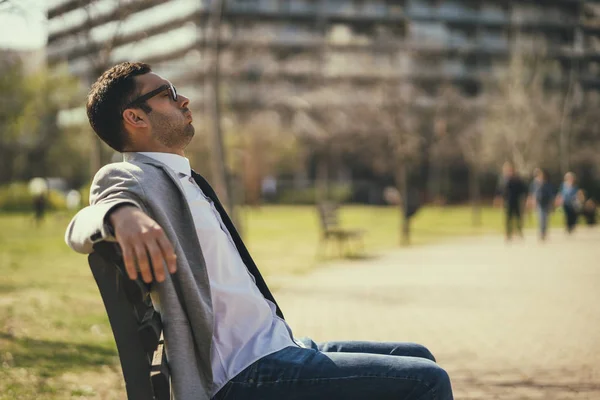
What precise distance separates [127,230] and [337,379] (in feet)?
2.41

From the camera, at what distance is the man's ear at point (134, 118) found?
7.59ft

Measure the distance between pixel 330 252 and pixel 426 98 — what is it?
42142 mm

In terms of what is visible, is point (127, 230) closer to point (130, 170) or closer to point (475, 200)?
point (130, 170)

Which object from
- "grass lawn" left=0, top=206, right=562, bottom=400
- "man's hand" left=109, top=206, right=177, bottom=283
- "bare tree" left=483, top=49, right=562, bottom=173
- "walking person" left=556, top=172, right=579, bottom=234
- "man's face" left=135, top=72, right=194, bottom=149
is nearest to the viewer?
"man's hand" left=109, top=206, right=177, bottom=283

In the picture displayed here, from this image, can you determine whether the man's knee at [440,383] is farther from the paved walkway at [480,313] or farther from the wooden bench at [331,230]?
the wooden bench at [331,230]

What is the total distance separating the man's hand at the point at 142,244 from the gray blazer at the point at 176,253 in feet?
0.32

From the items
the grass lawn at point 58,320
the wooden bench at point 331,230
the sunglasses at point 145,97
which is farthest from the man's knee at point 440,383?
the wooden bench at point 331,230

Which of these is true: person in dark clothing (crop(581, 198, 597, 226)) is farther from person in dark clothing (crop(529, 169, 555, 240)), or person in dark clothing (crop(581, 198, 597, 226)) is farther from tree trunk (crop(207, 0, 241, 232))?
tree trunk (crop(207, 0, 241, 232))

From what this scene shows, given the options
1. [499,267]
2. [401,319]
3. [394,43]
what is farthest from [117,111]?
[394,43]

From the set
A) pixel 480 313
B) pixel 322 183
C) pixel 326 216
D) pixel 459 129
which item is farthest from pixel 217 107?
pixel 322 183

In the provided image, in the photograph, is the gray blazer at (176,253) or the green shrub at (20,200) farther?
the green shrub at (20,200)

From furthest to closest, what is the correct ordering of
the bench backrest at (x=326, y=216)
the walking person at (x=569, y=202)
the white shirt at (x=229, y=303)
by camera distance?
the walking person at (x=569, y=202) < the bench backrest at (x=326, y=216) < the white shirt at (x=229, y=303)

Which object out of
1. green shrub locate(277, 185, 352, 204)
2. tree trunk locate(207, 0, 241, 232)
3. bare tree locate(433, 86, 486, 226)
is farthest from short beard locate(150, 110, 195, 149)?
green shrub locate(277, 185, 352, 204)

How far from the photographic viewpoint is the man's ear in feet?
7.59
